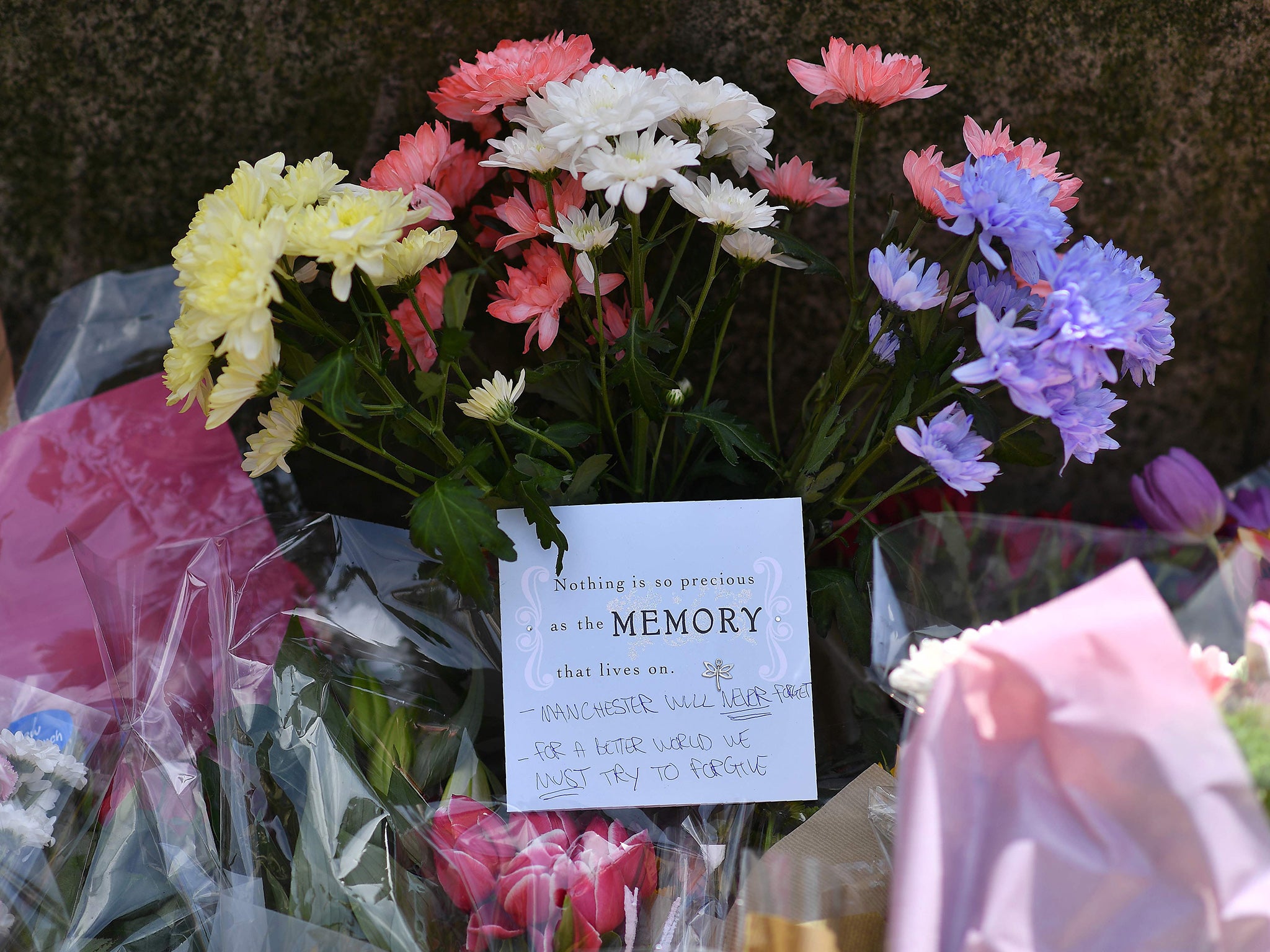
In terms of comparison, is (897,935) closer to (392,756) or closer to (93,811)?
Result: (392,756)

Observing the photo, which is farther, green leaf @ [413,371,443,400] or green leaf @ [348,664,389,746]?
green leaf @ [348,664,389,746]

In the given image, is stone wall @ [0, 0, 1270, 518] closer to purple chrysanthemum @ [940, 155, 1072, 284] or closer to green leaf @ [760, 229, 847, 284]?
green leaf @ [760, 229, 847, 284]

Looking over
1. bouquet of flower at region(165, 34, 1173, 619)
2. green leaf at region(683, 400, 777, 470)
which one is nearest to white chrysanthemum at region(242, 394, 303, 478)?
bouquet of flower at region(165, 34, 1173, 619)

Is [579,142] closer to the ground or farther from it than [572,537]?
farther from it

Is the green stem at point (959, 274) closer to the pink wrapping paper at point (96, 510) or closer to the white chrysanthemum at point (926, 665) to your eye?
the white chrysanthemum at point (926, 665)

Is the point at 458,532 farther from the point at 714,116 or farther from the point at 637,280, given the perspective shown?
the point at 714,116

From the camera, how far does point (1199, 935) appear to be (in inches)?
21.4

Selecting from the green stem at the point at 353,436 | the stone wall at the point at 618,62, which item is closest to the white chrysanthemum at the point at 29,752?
the green stem at the point at 353,436

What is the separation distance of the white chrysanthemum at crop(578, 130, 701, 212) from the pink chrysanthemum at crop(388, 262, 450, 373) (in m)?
0.17

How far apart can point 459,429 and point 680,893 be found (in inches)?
17.7

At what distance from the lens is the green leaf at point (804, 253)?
84 centimetres

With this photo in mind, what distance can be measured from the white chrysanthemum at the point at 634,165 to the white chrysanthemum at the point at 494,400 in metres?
0.16

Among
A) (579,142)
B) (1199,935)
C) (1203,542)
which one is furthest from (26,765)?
(1203,542)

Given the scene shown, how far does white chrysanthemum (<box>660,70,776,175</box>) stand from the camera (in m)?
0.78
